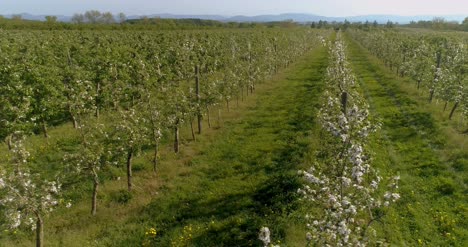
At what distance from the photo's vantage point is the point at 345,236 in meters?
8.45

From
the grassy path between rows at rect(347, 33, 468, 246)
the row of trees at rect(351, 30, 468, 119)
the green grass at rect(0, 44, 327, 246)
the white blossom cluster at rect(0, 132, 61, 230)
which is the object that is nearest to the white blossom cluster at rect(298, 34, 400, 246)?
the green grass at rect(0, 44, 327, 246)

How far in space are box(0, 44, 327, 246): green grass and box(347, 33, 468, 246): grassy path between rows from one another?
5.39m

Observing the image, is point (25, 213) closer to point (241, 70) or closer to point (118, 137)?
point (118, 137)

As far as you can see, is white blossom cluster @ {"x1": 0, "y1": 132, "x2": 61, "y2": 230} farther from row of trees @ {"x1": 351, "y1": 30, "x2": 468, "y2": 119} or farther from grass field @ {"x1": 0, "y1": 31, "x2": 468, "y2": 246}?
row of trees @ {"x1": 351, "y1": 30, "x2": 468, "y2": 119}

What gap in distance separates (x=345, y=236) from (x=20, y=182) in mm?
11332

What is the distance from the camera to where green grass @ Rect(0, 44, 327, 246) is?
15.8m

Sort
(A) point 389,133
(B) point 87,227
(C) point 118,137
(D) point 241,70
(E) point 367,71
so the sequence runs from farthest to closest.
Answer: (E) point 367,71, (D) point 241,70, (A) point 389,133, (C) point 118,137, (B) point 87,227

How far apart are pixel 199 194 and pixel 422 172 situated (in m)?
14.3

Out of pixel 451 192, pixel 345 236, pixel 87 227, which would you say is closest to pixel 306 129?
pixel 451 192

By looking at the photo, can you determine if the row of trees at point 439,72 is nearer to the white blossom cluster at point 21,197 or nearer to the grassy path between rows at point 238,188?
the grassy path between rows at point 238,188

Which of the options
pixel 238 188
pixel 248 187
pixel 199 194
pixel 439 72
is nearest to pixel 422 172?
pixel 248 187

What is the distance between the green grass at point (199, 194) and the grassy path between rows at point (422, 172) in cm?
539

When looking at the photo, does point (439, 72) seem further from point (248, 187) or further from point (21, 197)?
point (21, 197)

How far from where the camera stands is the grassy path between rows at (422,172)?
15.7 meters
